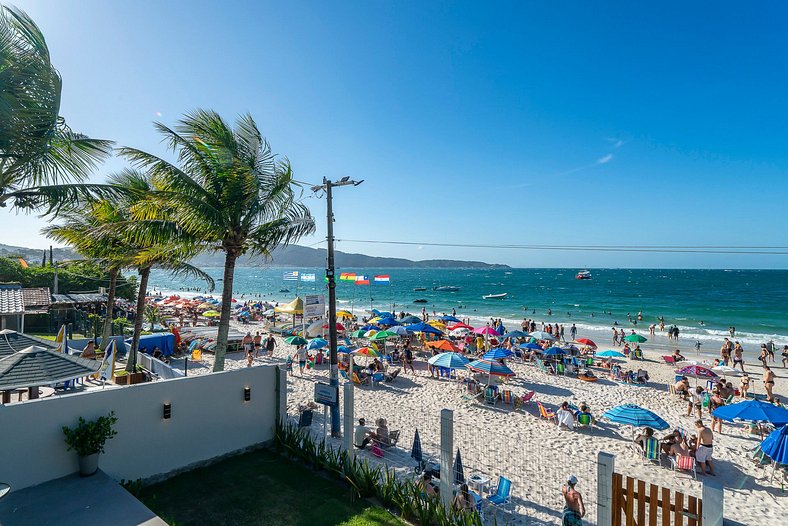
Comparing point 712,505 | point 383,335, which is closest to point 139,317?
point 383,335

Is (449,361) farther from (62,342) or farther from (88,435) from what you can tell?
(62,342)

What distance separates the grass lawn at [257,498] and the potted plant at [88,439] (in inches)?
42.1

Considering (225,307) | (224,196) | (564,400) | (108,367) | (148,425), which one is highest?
(224,196)

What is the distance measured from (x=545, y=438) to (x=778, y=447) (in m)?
4.75

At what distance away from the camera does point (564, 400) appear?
14797 mm

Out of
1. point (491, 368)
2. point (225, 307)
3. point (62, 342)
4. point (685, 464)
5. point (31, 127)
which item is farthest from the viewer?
point (491, 368)

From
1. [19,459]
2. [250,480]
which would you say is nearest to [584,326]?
[250,480]

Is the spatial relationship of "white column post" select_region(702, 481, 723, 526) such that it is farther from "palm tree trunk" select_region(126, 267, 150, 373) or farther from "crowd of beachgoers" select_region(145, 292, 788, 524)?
"palm tree trunk" select_region(126, 267, 150, 373)

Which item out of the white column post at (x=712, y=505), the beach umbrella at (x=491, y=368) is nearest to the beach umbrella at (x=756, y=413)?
the beach umbrella at (x=491, y=368)

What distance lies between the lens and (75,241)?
12.1 metres

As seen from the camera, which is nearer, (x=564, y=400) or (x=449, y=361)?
(x=564, y=400)

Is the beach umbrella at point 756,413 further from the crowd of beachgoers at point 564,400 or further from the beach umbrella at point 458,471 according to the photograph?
the beach umbrella at point 458,471

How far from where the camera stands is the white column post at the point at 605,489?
485 centimetres

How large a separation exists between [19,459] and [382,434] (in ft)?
22.1
